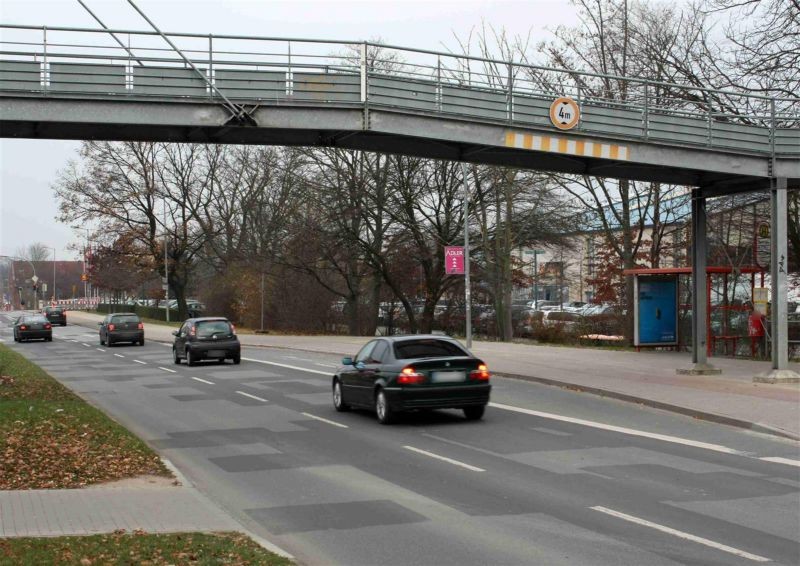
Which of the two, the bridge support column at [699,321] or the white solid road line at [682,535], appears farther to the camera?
the bridge support column at [699,321]

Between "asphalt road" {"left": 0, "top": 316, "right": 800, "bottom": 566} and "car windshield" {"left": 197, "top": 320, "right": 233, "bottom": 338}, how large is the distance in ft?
33.6

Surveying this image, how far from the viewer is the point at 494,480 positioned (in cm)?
959

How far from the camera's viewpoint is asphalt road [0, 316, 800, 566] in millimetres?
6895

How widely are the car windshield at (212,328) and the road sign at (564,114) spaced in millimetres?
14156

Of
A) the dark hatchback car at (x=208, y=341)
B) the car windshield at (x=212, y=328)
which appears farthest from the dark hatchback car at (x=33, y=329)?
the car windshield at (x=212, y=328)

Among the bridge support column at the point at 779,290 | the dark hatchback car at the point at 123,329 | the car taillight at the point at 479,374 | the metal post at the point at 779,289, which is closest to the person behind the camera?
the car taillight at the point at 479,374

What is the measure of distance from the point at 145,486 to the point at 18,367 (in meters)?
18.5

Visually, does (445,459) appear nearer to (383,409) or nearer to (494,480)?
(494,480)

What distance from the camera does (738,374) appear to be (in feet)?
69.5

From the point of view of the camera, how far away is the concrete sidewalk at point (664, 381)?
14.3m

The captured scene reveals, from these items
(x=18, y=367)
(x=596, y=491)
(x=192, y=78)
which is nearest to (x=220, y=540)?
(x=596, y=491)

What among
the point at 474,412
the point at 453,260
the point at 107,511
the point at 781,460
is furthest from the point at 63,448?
the point at 453,260

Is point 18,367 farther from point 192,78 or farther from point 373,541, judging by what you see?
point 373,541

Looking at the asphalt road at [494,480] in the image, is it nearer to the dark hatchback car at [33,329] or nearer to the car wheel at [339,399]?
the car wheel at [339,399]
